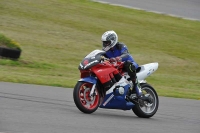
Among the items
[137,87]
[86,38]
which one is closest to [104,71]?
[137,87]

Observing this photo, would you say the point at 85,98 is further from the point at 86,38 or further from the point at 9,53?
the point at 86,38

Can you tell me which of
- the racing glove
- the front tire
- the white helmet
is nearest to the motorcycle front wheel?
the racing glove

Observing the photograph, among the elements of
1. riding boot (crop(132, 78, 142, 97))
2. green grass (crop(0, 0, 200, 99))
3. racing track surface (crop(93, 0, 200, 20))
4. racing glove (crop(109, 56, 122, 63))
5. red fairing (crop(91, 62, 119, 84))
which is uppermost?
racing track surface (crop(93, 0, 200, 20))

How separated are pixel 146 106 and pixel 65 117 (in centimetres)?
223

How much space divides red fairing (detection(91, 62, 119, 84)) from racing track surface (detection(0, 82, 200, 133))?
0.66 meters

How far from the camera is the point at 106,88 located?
969cm

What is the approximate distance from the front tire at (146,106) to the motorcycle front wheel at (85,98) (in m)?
0.93

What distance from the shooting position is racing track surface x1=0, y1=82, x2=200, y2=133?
7523 mm

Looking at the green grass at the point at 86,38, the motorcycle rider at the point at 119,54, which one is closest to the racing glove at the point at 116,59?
the motorcycle rider at the point at 119,54

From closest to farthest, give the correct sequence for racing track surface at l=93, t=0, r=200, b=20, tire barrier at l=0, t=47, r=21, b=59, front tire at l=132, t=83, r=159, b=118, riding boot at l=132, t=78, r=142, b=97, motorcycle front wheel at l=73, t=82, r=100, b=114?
motorcycle front wheel at l=73, t=82, r=100, b=114 < riding boot at l=132, t=78, r=142, b=97 < front tire at l=132, t=83, r=159, b=118 < tire barrier at l=0, t=47, r=21, b=59 < racing track surface at l=93, t=0, r=200, b=20

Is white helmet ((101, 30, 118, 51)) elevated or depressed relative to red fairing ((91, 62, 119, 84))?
elevated

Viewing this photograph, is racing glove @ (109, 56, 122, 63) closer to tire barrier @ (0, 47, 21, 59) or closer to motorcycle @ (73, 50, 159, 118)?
motorcycle @ (73, 50, 159, 118)

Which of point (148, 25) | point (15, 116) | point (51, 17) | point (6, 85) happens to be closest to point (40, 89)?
point (6, 85)

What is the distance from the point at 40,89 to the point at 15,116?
4.17 metres
